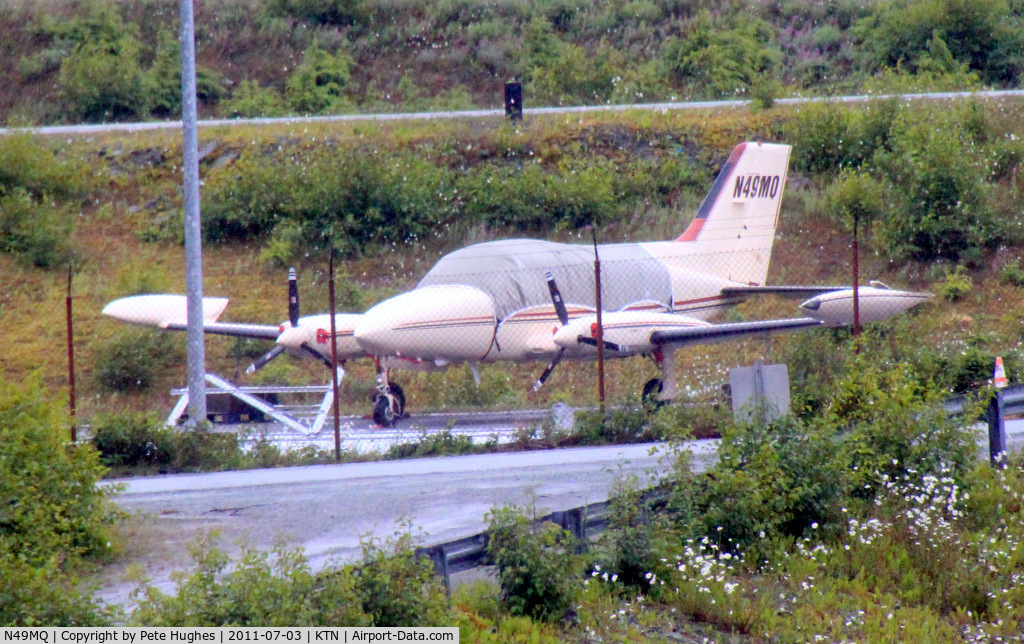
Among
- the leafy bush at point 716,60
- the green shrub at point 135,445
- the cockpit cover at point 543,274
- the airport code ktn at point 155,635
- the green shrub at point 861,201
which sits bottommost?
the green shrub at point 135,445

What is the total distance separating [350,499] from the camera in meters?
9.09

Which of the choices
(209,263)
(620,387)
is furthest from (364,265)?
(620,387)

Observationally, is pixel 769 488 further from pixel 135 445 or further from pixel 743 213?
pixel 743 213

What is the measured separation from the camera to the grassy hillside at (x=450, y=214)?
64.3 ft

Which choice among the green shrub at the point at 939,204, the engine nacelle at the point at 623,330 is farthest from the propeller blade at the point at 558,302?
the green shrub at the point at 939,204

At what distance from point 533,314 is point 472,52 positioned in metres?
26.6

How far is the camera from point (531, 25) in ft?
130

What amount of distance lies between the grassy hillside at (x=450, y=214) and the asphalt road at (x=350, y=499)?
616 centimetres

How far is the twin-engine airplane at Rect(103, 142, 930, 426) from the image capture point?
14352 millimetres

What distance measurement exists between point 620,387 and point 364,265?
26.5 ft

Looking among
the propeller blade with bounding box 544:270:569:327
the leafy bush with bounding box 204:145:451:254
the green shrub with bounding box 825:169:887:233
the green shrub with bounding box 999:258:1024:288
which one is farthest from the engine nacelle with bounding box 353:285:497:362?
the green shrub with bounding box 999:258:1024:288

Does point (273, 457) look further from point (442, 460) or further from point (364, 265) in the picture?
point (364, 265)

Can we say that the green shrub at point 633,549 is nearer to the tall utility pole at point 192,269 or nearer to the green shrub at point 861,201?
the tall utility pole at point 192,269

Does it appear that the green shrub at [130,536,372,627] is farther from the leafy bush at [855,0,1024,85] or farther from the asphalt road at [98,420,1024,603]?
the leafy bush at [855,0,1024,85]
